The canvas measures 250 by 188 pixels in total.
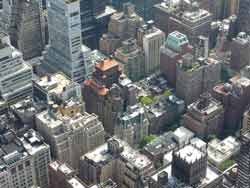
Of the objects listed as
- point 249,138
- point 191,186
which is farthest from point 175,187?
point 249,138

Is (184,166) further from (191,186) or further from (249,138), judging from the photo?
(249,138)

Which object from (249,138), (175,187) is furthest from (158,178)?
(249,138)

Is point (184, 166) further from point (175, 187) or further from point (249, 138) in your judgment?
point (249, 138)

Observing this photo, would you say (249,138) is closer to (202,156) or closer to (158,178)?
(202,156)

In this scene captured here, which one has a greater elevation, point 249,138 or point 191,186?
point 249,138

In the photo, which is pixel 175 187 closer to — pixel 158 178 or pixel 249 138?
pixel 158 178
